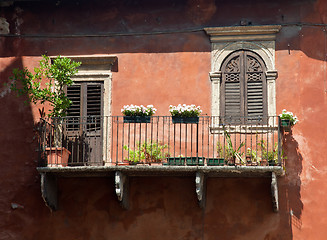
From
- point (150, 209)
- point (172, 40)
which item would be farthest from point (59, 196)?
point (172, 40)

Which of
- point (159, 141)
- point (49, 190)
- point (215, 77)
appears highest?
point (215, 77)

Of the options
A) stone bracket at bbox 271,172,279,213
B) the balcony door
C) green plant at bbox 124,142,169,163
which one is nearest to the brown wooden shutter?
stone bracket at bbox 271,172,279,213

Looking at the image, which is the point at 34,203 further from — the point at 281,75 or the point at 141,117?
the point at 281,75

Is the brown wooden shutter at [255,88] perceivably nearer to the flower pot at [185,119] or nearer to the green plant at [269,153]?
the green plant at [269,153]

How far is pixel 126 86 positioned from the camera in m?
14.6

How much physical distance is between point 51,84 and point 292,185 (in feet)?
15.3

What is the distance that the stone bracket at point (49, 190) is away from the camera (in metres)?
13.5

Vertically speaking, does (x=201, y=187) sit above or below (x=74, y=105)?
below

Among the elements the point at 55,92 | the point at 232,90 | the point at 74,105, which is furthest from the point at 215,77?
the point at 55,92

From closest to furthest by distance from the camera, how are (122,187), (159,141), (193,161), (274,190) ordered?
(274,190)
(193,161)
(122,187)
(159,141)

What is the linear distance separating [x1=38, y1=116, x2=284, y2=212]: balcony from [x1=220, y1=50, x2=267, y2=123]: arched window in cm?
15

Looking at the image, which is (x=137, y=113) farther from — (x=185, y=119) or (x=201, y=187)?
(x=201, y=187)

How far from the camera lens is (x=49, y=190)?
13719mm

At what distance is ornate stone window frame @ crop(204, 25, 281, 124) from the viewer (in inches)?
560
